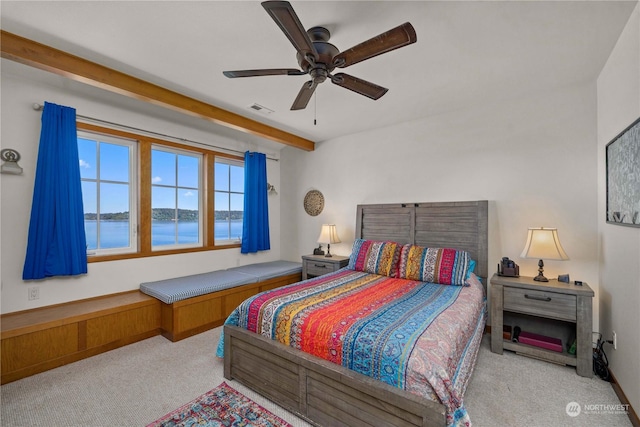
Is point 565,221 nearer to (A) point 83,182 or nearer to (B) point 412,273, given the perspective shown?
(B) point 412,273

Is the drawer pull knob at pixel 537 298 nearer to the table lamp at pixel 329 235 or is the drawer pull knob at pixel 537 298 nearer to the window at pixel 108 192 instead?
the table lamp at pixel 329 235

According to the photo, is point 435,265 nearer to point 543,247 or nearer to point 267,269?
point 543,247

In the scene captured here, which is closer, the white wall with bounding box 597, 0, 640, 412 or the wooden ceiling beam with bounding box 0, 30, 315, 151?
the white wall with bounding box 597, 0, 640, 412

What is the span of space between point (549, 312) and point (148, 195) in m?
4.28

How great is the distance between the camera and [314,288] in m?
2.54

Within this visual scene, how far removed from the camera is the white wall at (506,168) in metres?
2.71

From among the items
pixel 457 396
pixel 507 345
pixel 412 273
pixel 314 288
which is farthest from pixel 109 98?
pixel 507 345

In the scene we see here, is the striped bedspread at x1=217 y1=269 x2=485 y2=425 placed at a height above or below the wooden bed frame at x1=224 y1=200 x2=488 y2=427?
above

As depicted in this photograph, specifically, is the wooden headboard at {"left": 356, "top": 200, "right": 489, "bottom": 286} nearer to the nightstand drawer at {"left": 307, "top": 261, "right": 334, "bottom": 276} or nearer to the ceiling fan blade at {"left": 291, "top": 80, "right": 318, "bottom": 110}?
the nightstand drawer at {"left": 307, "top": 261, "right": 334, "bottom": 276}

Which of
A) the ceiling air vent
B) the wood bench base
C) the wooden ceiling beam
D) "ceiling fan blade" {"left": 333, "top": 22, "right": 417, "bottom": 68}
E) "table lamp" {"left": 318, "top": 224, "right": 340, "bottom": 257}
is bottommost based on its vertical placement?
the wood bench base

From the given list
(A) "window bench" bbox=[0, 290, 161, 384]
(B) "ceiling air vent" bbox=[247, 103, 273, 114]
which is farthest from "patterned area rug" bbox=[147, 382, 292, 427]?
(B) "ceiling air vent" bbox=[247, 103, 273, 114]

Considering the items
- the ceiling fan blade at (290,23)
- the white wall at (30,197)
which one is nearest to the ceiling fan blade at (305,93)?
the ceiling fan blade at (290,23)

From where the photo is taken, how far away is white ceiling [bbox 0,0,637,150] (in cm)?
176

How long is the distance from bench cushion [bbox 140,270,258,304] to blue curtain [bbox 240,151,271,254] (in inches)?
28.6
